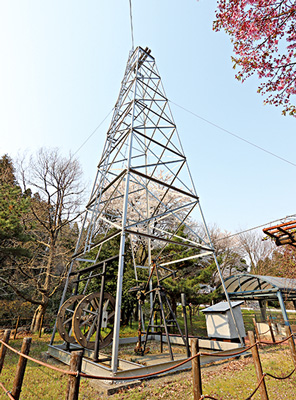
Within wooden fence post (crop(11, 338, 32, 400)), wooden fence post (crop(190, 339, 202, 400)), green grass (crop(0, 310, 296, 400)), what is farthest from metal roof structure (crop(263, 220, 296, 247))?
wooden fence post (crop(11, 338, 32, 400))

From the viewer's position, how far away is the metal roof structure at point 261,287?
35.8ft

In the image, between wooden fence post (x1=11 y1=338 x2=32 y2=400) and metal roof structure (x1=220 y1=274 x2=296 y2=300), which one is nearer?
wooden fence post (x1=11 y1=338 x2=32 y2=400)

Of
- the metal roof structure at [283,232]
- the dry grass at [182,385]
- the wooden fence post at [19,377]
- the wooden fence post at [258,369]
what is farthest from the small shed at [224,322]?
the wooden fence post at [19,377]

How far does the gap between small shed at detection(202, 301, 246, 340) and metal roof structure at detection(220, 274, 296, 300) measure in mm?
3458

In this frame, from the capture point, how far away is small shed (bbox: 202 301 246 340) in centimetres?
788

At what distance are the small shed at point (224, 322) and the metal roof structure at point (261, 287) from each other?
3.46 meters

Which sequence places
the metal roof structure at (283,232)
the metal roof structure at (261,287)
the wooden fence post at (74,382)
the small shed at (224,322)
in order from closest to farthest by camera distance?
the wooden fence post at (74,382) → the metal roof structure at (283,232) → the small shed at (224,322) → the metal roof structure at (261,287)

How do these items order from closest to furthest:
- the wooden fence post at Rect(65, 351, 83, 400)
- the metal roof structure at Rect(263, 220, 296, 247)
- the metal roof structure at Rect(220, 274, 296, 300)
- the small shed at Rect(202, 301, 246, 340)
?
the wooden fence post at Rect(65, 351, 83, 400) < the metal roof structure at Rect(263, 220, 296, 247) < the small shed at Rect(202, 301, 246, 340) < the metal roof structure at Rect(220, 274, 296, 300)

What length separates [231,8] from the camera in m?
4.97

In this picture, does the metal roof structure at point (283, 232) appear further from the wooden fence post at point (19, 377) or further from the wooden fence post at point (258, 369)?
Result: the wooden fence post at point (19, 377)

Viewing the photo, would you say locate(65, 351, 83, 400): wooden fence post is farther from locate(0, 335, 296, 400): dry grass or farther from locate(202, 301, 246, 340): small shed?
locate(202, 301, 246, 340): small shed

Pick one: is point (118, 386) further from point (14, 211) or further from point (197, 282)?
point (197, 282)

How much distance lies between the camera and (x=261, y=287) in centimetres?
1330

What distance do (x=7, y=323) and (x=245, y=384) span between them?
45.5 feet
